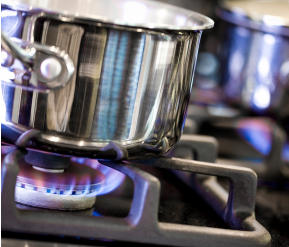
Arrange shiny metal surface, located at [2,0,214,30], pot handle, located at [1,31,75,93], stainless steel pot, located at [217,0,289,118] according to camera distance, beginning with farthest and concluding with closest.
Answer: stainless steel pot, located at [217,0,289,118]
shiny metal surface, located at [2,0,214,30]
pot handle, located at [1,31,75,93]

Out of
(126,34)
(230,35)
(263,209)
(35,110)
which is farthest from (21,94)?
(230,35)

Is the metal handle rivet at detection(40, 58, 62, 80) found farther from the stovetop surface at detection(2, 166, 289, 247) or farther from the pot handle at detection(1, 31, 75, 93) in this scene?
the stovetop surface at detection(2, 166, 289, 247)

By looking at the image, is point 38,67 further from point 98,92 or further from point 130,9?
point 130,9

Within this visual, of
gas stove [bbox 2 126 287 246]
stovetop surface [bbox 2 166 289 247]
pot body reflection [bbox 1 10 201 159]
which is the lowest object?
stovetop surface [bbox 2 166 289 247]

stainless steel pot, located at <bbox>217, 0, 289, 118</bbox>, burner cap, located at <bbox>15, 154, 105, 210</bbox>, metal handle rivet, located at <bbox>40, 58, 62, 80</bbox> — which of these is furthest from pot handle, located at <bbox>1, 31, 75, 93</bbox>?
stainless steel pot, located at <bbox>217, 0, 289, 118</bbox>

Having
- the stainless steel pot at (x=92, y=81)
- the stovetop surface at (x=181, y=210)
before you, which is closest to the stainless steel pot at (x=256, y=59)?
the stovetop surface at (x=181, y=210)

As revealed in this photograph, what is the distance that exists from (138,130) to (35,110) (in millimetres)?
110

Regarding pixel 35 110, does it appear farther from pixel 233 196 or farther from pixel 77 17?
pixel 233 196

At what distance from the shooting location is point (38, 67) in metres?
0.41

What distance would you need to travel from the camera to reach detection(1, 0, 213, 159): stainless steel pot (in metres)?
0.41

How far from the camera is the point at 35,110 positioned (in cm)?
44

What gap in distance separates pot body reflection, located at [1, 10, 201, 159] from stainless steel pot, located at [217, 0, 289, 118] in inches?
17.0

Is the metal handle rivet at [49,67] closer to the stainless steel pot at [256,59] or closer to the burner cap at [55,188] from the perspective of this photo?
the burner cap at [55,188]

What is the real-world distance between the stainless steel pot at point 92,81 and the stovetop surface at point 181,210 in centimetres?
9
